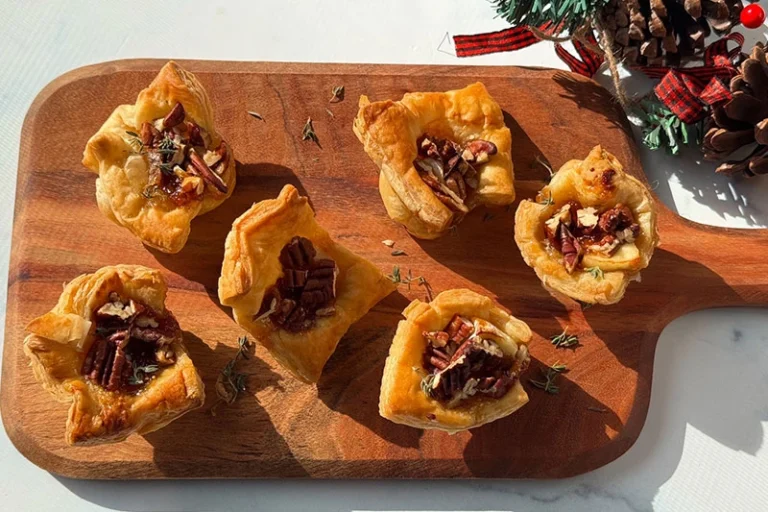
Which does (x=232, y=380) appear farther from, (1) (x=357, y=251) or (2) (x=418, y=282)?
(2) (x=418, y=282)

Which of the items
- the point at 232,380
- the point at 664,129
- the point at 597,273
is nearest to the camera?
the point at 597,273

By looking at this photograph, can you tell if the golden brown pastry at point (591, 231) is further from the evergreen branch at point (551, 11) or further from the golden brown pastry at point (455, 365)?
the evergreen branch at point (551, 11)

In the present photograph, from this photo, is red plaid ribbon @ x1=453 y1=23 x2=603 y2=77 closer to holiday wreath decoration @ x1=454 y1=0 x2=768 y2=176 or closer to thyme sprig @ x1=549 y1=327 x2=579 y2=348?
holiday wreath decoration @ x1=454 y1=0 x2=768 y2=176

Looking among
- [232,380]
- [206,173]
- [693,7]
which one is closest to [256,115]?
[206,173]

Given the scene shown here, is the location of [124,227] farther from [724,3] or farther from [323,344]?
[724,3]

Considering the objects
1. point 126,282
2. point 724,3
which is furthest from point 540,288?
point 126,282

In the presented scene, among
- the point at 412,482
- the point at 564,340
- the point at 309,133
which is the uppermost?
the point at 309,133
